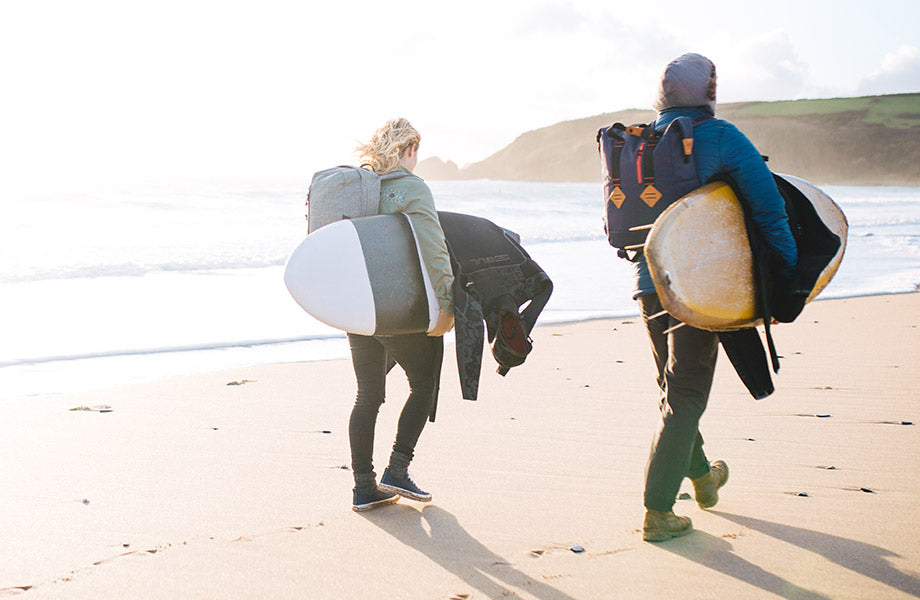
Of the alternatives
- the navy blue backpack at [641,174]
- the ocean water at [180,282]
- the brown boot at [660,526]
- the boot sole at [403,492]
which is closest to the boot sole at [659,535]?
the brown boot at [660,526]

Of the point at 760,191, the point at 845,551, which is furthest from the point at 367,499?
the point at 760,191

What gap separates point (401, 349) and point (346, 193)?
676mm

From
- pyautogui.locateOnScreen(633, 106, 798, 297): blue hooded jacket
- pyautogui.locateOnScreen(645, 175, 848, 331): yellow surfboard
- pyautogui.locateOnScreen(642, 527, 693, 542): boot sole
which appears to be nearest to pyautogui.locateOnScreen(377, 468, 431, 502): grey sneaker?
pyautogui.locateOnScreen(642, 527, 693, 542): boot sole

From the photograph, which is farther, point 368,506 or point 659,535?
point 368,506

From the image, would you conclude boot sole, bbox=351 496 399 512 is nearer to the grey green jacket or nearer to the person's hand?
the person's hand

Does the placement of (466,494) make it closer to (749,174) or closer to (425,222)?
(425,222)

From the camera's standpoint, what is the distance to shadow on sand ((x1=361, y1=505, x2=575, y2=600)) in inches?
117

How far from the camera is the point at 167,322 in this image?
9547mm

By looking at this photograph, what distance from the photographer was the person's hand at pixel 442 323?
350 centimetres

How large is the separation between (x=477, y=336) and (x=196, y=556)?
1.36 meters

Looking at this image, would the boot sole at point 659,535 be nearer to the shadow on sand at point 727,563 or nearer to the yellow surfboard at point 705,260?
the shadow on sand at point 727,563

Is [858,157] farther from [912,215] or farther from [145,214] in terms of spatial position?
[145,214]

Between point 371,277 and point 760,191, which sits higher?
point 760,191

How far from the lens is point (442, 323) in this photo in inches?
139
